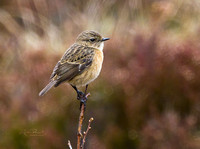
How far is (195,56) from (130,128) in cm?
151

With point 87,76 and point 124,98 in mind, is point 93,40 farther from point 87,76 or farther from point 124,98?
point 124,98

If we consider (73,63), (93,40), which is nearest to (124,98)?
(93,40)

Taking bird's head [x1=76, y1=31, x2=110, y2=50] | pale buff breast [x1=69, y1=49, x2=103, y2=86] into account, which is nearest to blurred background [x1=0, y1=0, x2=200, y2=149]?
bird's head [x1=76, y1=31, x2=110, y2=50]

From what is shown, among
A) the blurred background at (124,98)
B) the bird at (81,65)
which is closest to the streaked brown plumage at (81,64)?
the bird at (81,65)

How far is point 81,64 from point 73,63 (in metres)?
0.10

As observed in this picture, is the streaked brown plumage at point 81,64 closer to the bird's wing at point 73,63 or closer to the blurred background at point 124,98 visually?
the bird's wing at point 73,63

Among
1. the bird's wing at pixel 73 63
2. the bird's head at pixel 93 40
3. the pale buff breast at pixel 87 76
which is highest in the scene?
the bird's head at pixel 93 40

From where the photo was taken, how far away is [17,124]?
612cm

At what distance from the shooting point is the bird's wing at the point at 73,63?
148 inches

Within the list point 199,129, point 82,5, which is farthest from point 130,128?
point 82,5

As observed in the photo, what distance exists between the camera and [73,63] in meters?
3.92

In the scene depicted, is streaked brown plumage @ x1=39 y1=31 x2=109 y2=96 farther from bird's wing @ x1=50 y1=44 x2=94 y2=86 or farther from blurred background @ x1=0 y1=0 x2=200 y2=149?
blurred background @ x1=0 y1=0 x2=200 y2=149

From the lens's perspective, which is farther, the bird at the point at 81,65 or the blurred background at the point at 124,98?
the blurred background at the point at 124,98

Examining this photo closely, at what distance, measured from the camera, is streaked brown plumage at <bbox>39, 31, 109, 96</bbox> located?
12.3 feet
